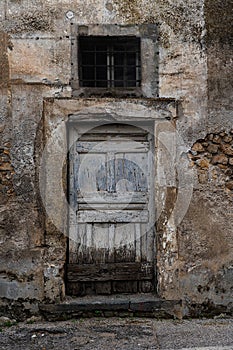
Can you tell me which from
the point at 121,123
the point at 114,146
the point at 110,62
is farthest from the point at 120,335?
the point at 110,62

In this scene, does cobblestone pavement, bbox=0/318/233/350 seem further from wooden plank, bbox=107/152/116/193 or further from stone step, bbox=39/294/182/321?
wooden plank, bbox=107/152/116/193

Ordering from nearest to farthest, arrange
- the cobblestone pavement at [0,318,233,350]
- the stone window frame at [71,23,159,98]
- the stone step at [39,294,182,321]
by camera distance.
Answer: the cobblestone pavement at [0,318,233,350], the stone step at [39,294,182,321], the stone window frame at [71,23,159,98]

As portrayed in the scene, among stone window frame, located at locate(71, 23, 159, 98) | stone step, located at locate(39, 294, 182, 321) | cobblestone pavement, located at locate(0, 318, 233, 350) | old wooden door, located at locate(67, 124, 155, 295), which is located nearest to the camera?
cobblestone pavement, located at locate(0, 318, 233, 350)

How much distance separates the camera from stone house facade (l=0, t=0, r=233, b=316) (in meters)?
5.82

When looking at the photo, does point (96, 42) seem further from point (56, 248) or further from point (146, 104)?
point (56, 248)

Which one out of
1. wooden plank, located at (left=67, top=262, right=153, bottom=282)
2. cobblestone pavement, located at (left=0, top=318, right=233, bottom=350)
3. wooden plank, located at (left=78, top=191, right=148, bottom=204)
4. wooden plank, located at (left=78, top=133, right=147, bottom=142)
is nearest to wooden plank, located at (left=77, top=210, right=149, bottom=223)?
wooden plank, located at (left=78, top=191, right=148, bottom=204)

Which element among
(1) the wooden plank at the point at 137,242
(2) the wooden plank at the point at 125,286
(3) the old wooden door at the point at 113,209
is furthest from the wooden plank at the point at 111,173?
(2) the wooden plank at the point at 125,286

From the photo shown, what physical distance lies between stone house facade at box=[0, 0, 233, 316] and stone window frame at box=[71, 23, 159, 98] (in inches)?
0.4

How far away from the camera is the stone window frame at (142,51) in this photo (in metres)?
5.91

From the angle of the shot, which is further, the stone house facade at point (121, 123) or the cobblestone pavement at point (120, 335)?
the stone house facade at point (121, 123)

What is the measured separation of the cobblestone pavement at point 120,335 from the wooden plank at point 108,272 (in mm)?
468

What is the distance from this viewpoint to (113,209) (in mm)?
6082

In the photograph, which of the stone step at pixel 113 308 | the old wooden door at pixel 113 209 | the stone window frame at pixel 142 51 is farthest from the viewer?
the old wooden door at pixel 113 209

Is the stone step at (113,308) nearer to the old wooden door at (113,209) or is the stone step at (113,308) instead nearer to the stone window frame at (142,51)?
the old wooden door at (113,209)
